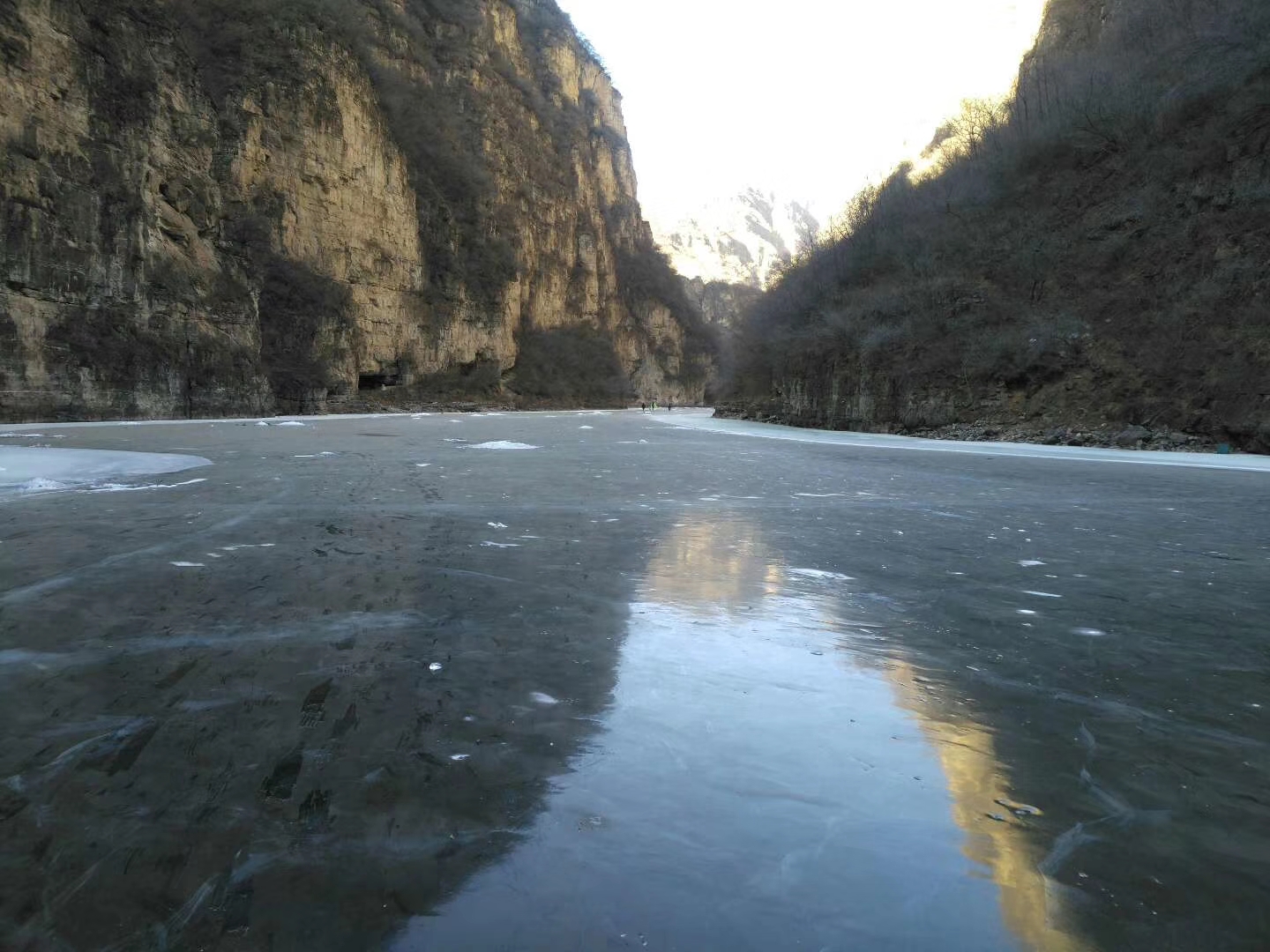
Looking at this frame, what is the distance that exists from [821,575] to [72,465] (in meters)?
10.3

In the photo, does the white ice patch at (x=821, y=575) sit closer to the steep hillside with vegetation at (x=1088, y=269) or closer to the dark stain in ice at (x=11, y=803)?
the dark stain in ice at (x=11, y=803)

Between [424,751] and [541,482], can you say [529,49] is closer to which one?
[541,482]

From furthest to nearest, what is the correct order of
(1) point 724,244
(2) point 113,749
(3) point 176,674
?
1. (1) point 724,244
2. (3) point 176,674
3. (2) point 113,749

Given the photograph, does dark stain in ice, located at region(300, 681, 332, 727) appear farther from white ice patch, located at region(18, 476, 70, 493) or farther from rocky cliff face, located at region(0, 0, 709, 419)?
rocky cliff face, located at region(0, 0, 709, 419)

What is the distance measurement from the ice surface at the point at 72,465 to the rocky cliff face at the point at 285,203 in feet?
45.7

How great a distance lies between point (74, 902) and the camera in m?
1.51

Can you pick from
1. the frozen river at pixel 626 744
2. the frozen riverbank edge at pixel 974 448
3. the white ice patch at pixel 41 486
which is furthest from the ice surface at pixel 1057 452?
the white ice patch at pixel 41 486

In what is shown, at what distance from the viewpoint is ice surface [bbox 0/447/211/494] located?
8.51 m

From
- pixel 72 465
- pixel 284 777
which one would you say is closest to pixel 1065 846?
pixel 284 777

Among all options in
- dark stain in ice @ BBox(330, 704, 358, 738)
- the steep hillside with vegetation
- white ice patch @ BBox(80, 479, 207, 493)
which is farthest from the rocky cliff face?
dark stain in ice @ BBox(330, 704, 358, 738)

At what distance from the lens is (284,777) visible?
204cm

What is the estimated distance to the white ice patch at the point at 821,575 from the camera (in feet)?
15.2

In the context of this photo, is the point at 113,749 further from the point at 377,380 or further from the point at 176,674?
the point at 377,380

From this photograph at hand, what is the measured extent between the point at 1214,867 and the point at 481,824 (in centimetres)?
167
